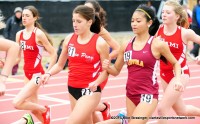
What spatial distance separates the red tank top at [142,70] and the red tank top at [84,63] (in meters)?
0.48

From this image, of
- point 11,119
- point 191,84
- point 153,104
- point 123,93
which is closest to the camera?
point 153,104

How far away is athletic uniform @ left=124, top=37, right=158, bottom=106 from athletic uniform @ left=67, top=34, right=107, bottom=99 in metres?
0.49

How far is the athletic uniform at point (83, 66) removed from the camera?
7.25 meters

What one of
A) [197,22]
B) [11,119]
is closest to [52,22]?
[197,22]

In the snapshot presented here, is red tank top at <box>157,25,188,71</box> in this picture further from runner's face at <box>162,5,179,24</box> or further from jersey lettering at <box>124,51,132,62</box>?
jersey lettering at <box>124,51,132,62</box>

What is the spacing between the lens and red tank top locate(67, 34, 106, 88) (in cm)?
725

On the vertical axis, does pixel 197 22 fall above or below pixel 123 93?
above

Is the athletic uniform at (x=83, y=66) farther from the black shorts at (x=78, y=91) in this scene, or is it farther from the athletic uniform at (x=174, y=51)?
the athletic uniform at (x=174, y=51)

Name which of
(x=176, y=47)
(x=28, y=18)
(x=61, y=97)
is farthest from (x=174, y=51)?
(x=61, y=97)

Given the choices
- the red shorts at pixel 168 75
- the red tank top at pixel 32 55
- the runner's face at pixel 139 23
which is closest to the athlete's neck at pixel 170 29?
the red shorts at pixel 168 75

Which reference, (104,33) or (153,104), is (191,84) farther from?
(153,104)

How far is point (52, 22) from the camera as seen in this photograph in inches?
980

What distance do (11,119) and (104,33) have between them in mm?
2563

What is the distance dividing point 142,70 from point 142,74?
0.05 m
